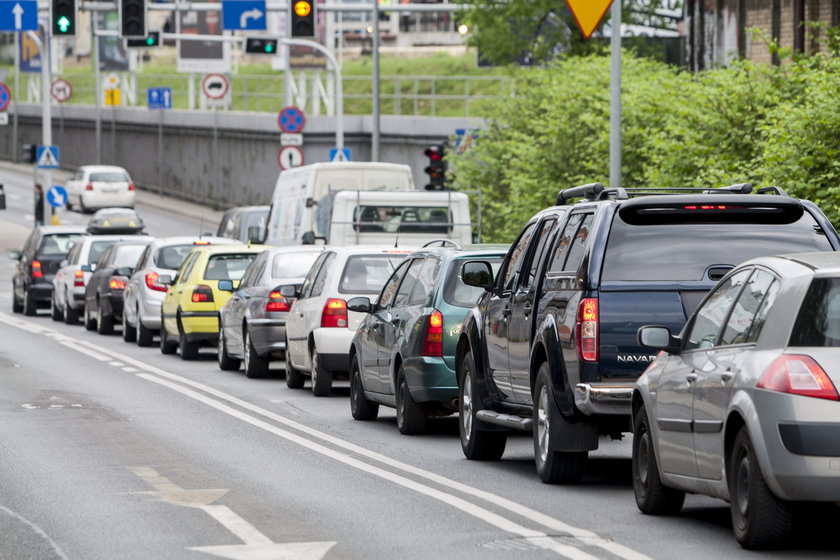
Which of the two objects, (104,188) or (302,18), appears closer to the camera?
(302,18)

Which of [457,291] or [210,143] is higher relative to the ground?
[210,143]

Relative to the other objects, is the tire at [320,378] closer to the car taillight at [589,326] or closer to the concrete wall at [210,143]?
the car taillight at [589,326]

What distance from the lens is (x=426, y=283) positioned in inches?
634

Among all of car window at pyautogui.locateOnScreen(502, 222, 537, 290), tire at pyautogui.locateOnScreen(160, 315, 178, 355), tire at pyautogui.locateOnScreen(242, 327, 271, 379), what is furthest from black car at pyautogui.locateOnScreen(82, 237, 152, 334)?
car window at pyautogui.locateOnScreen(502, 222, 537, 290)

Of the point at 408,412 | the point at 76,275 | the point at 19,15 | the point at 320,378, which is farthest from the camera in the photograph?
the point at 19,15

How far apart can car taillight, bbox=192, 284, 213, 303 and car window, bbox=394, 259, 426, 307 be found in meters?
9.35

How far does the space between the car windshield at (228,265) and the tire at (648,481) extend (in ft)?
52.1

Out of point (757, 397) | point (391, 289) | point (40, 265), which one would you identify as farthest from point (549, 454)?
point (40, 265)

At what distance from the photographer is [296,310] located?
69.5 ft

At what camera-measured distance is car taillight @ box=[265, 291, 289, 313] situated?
896 inches

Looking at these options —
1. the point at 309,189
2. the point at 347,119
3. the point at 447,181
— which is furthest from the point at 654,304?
the point at 347,119

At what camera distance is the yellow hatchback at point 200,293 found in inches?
1025

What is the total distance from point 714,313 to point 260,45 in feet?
103

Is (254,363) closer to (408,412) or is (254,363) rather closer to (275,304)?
(275,304)
